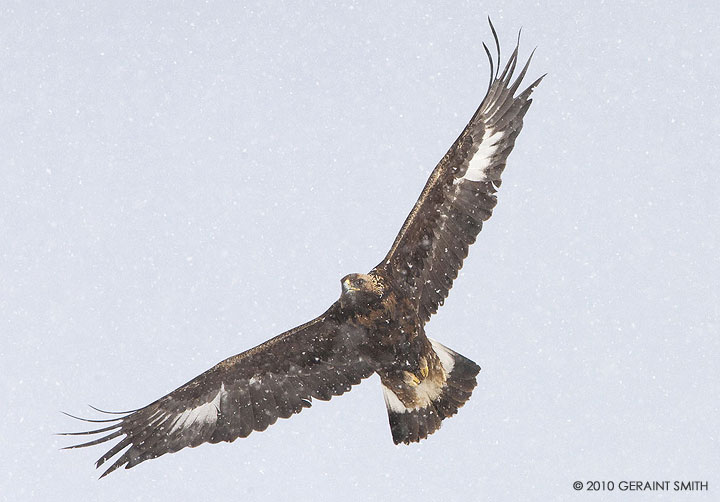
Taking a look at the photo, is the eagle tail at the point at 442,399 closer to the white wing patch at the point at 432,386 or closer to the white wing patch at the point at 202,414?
the white wing patch at the point at 432,386

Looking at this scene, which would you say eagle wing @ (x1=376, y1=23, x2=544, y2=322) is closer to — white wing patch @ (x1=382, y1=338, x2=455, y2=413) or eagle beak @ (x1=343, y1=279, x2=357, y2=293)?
white wing patch @ (x1=382, y1=338, x2=455, y2=413)

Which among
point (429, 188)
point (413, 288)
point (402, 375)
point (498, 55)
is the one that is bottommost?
point (402, 375)

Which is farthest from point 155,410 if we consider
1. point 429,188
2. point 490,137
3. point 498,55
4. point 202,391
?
point 498,55

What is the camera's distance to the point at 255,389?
29.4 ft

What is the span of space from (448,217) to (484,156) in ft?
2.29

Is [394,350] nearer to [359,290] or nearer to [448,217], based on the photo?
[359,290]

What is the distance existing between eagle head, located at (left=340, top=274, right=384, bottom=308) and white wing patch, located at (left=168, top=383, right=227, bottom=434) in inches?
65.3

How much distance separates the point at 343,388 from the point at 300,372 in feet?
1.46

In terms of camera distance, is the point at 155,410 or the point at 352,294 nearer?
the point at 352,294

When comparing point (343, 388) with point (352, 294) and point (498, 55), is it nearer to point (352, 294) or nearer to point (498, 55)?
point (352, 294)

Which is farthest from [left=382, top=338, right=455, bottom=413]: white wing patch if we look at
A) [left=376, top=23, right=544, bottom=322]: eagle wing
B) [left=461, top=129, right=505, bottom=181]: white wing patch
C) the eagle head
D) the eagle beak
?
[left=461, top=129, right=505, bottom=181]: white wing patch

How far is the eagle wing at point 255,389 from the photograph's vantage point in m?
8.66

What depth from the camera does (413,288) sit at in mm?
8875

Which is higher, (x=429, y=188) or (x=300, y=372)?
(x=429, y=188)
